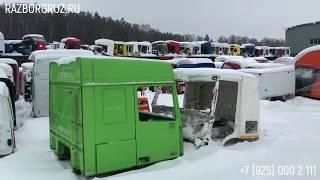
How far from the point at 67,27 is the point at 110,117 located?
73.1 m

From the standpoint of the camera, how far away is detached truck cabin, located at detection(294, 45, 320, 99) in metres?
20.2

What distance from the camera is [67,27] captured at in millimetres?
78312

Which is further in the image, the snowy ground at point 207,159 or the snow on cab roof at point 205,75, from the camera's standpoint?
the snow on cab roof at point 205,75

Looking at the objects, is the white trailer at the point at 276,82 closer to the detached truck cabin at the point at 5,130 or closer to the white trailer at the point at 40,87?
the white trailer at the point at 40,87

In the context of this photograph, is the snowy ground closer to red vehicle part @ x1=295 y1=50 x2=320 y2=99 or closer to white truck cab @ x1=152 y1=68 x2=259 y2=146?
white truck cab @ x1=152 y1=68 x2=259 y2=146

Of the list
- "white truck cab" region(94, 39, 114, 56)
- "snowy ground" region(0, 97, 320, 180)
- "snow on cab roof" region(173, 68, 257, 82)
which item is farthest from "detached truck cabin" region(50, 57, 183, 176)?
"white truck cab" region(94, 39, 114, 56)

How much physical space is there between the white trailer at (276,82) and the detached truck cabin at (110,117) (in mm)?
11729

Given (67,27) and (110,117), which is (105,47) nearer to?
(110,117)

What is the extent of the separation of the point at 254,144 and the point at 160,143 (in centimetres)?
258

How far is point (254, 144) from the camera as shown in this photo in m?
9.98

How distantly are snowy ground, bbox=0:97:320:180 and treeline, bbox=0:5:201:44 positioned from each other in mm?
62017

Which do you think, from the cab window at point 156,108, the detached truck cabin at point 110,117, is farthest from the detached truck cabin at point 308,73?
the detached truck cabin at point 110,117

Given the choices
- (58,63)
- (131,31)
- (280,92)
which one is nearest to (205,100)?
(58,63)

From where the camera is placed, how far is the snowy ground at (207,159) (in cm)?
769
